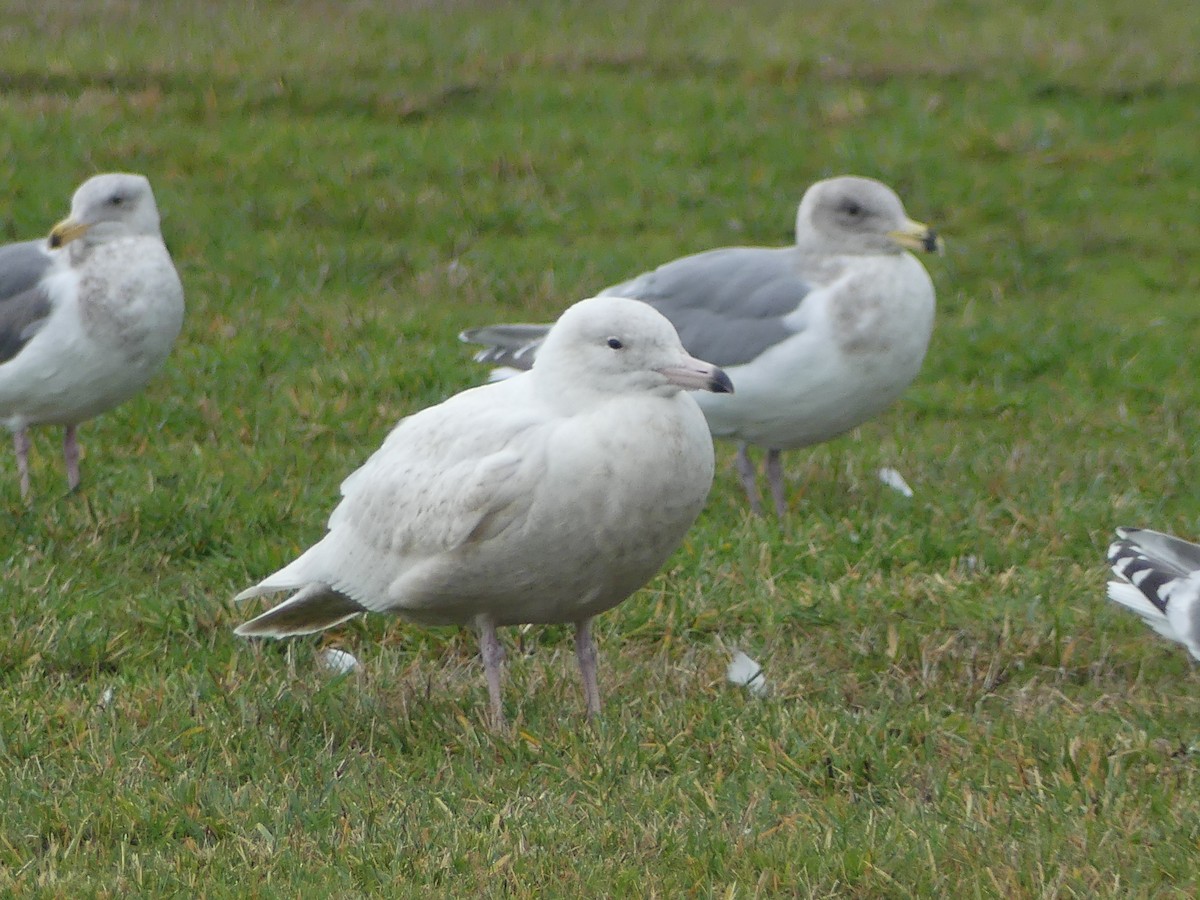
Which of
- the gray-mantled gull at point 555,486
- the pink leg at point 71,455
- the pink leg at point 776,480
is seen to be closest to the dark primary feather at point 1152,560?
the gray-mantled gull at point 555,486

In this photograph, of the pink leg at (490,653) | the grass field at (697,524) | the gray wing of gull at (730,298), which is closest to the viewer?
the grass field at (697,524)

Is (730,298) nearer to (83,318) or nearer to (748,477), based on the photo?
(748,477)

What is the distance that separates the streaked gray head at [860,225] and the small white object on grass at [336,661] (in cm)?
262

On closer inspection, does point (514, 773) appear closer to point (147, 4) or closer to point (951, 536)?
point (951, 536)

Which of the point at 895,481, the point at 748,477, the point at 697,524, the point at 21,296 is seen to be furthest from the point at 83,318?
the point at 895,481

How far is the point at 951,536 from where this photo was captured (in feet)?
19.7

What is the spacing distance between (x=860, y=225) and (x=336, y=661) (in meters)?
2.80

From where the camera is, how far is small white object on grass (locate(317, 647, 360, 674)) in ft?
16.1

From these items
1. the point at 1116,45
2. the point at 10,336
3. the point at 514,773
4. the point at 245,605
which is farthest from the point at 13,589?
the point at 1116,45

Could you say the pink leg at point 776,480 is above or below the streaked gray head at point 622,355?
below

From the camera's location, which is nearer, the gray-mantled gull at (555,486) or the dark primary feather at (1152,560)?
the gray-mantled gull at (555,486)

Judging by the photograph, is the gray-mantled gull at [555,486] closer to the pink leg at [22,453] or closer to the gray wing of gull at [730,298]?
the gray wing of gull at [730,298]

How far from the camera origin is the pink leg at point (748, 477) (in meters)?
6.59

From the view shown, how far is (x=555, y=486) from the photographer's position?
13.4 feet
